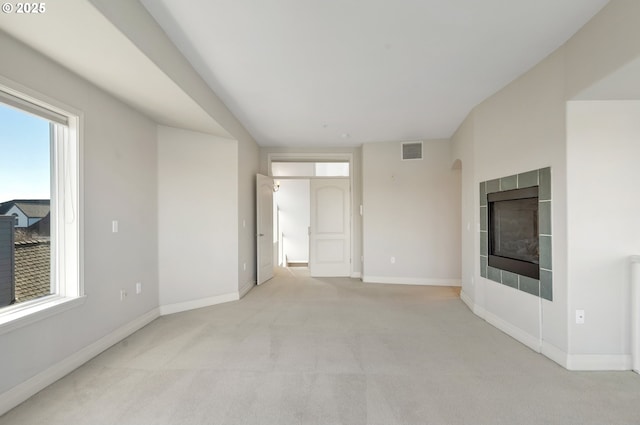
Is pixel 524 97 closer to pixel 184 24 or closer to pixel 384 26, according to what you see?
pixel 384 26

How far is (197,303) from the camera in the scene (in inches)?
157

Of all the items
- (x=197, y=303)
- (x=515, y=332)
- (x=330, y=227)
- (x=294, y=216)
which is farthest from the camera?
(x=294, y=216)

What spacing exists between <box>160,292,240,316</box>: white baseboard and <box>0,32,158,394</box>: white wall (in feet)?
0.73

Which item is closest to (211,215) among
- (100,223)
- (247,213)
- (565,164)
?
(247,213)

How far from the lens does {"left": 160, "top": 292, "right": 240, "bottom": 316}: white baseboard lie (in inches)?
148

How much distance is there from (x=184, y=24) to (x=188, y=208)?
238 cm

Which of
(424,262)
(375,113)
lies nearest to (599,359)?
(424,262)

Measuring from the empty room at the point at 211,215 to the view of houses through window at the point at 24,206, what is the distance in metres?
0.01

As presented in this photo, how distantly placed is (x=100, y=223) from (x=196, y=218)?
1.35m

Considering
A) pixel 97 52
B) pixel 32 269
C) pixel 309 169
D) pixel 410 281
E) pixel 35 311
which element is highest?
pixel 309 169

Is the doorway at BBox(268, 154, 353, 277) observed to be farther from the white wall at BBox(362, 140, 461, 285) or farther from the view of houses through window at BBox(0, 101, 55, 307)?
the view of houses through window at BBox(0, 101, 55, 307)

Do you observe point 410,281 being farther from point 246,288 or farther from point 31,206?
point 31,206

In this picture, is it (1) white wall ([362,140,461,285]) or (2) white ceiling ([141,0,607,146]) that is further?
(1) white wall ([362,140,461,285])

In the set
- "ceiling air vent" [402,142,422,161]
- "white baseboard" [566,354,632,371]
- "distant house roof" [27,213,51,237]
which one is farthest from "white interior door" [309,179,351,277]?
"distant house roof" [27,213,51,237]
